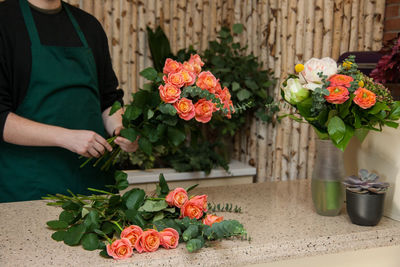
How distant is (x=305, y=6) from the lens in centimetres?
295

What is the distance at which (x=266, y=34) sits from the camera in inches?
125

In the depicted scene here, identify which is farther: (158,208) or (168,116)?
(168,116)

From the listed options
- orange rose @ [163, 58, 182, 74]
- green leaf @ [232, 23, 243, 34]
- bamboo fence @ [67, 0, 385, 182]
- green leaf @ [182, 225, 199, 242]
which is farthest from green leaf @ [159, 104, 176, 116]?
green leaf @ [232, 23, 243, 34]

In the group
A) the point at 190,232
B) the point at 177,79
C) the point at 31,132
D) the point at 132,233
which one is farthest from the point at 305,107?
the point at 31,132

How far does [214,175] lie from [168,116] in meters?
1.95

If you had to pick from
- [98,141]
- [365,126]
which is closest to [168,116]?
[98,141]

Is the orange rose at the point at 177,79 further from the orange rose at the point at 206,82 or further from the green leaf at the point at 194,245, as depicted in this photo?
the green leaf at the point at 194,245

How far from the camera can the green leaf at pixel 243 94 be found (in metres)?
3.06

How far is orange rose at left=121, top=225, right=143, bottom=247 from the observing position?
3.46 feet

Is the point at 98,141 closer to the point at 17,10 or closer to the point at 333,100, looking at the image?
the point at 17,10

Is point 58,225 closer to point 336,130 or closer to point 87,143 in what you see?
point 87,143

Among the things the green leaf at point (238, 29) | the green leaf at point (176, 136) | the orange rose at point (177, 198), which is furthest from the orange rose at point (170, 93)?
the green leaf at point (238, 29)

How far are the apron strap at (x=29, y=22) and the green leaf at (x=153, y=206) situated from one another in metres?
1.00

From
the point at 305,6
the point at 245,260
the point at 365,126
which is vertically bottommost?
the point at 245,260
